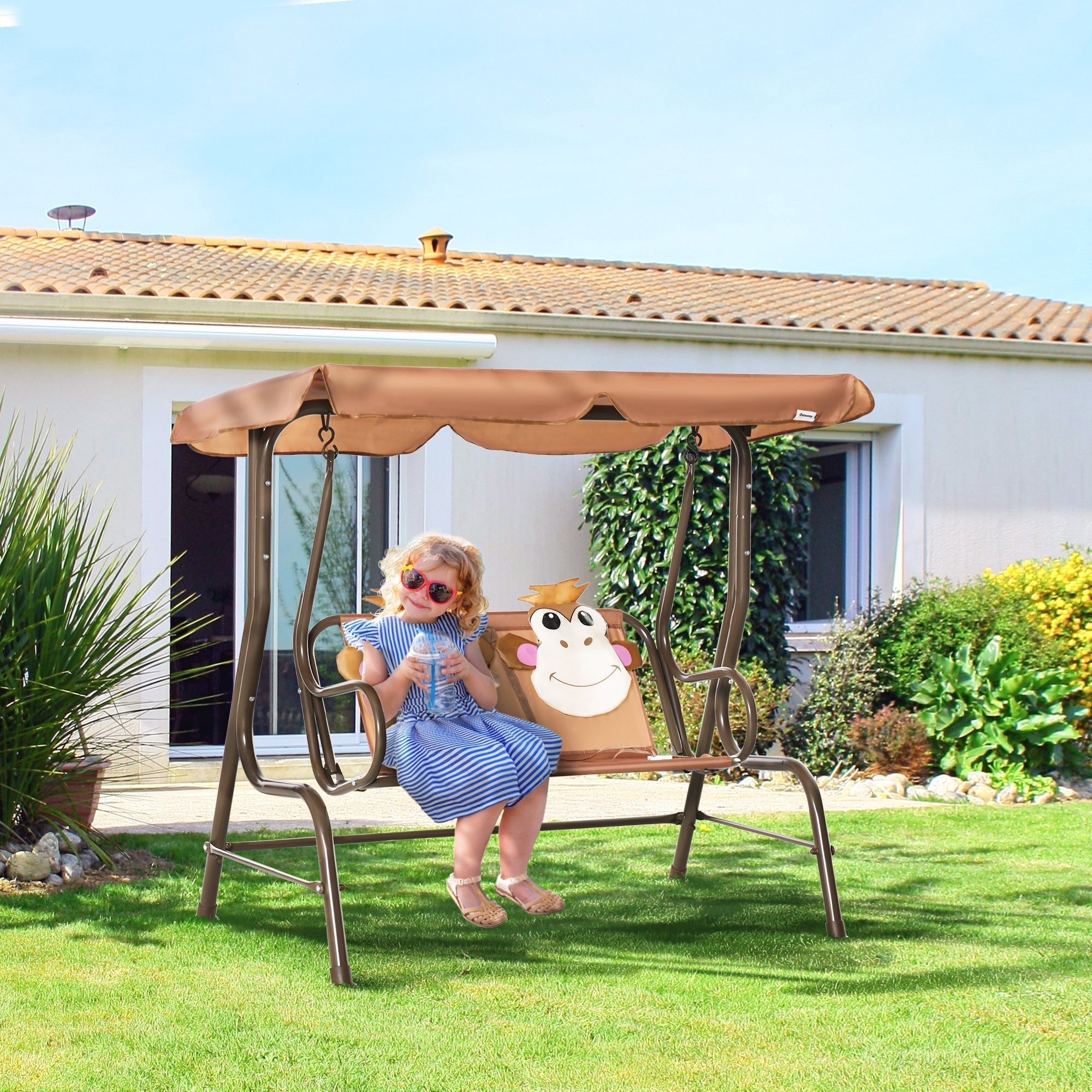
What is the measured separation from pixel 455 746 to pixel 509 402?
1134mm

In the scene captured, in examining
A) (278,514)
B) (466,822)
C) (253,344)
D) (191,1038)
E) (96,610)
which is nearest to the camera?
(191,1038)

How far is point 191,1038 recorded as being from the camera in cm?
319

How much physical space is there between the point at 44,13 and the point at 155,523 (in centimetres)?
427

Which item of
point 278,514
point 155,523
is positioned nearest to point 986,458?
point 278,514

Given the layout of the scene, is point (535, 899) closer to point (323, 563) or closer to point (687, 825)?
point (687, 825)

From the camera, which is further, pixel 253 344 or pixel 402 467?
pixel 402 467

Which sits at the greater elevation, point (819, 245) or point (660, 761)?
point (819, 245)

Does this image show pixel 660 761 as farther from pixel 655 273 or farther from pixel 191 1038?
pixel 655 273

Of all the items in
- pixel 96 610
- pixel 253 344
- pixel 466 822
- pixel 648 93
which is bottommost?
pixel 466 822

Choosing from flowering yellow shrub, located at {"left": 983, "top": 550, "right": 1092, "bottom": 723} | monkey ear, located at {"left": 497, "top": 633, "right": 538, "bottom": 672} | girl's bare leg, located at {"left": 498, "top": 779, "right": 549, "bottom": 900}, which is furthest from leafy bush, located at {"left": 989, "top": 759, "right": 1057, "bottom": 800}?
girl's bare leg, located at {"left": 498, "top": 779, "right": 549, "bottom": 900}

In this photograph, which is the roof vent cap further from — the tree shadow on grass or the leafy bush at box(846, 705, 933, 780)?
the tree shadow on grass

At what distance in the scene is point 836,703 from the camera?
850 cm

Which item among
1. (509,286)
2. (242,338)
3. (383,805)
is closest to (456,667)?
(383,805)

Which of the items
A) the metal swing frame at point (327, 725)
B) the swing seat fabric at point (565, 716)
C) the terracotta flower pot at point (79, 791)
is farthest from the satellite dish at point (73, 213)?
the swing seat fabric at point (565, 716)
